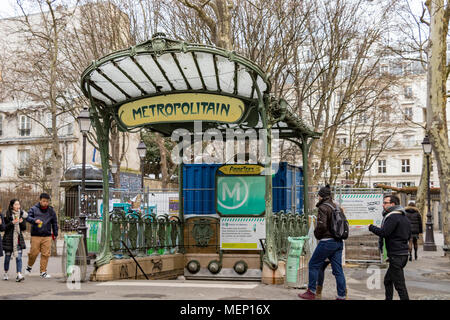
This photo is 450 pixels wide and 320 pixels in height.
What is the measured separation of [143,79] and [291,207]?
6.34m

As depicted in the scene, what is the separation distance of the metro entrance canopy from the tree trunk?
7.82 meters

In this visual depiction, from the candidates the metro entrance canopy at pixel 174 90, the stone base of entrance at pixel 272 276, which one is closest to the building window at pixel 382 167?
the metro entrance canopy at pixel 174 90

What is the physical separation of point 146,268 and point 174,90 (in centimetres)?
411

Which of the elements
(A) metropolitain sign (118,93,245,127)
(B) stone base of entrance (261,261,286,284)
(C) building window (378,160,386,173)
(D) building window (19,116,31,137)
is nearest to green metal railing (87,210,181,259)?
(A) metropolitain sign (118,93,245,127)

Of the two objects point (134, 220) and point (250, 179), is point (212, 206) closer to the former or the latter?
point (250, 179)

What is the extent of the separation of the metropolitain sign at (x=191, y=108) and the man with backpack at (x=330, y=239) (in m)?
3.56

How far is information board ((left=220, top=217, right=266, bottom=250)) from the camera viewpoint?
Answer: 526 inches

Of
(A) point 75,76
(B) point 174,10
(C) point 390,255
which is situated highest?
(B) point 174,10

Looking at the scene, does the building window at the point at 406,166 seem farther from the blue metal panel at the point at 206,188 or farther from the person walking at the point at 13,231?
the person walking at the point at 13,231

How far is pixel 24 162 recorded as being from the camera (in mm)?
47531

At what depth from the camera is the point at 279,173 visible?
14875 millimetres

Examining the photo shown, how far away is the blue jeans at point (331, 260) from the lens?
8484 millimetres

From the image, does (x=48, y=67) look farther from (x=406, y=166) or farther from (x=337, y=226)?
(x=406, y=166)
